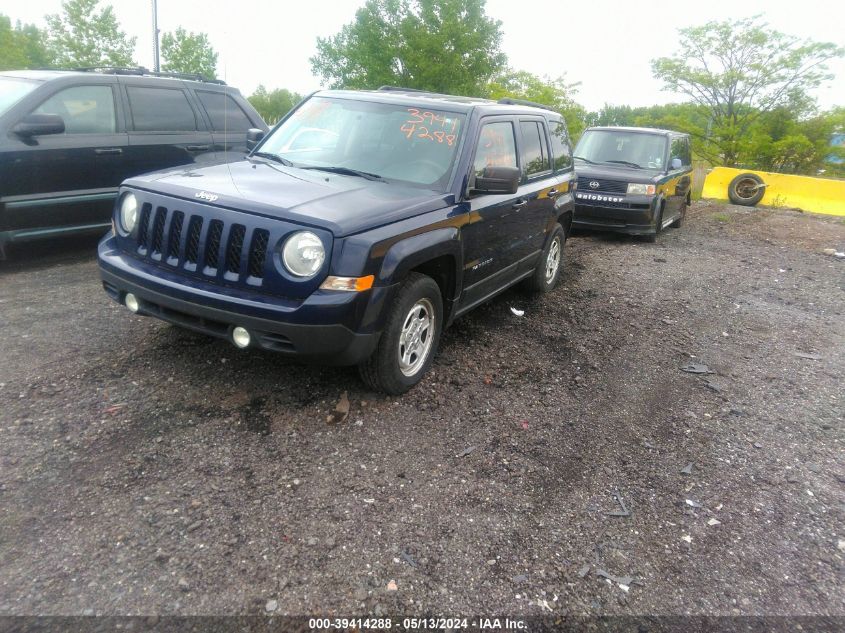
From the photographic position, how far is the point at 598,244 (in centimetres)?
978

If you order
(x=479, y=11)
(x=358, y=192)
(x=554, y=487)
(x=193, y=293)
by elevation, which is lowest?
(x=554, y=487)

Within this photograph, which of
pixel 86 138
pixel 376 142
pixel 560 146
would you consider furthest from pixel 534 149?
pixel 86 138

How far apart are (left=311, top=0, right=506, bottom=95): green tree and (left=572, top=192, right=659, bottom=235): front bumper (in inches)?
1374

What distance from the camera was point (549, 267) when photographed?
6570 millimetres

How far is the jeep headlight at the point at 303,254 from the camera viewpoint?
3.24 meters

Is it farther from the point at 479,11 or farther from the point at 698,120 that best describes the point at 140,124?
the point at 479,11

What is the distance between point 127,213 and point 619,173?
7.85 metres

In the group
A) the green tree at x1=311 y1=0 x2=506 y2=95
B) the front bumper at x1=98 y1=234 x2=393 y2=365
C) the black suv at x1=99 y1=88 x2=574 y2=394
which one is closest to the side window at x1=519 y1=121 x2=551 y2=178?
the black suv at x1=99 y1=88 x2=574 y2=394

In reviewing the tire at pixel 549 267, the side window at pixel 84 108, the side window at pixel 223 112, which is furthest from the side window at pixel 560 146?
the side window at pixel 84 108

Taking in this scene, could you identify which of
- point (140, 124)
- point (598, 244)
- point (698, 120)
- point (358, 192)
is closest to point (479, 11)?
point (698, 120)

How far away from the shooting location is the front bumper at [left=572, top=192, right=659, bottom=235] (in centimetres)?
955

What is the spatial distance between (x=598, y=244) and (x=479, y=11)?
42.6 meters

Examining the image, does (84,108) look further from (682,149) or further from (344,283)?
(682,149)

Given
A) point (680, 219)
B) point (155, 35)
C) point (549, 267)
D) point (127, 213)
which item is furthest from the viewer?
point (155, 35)
